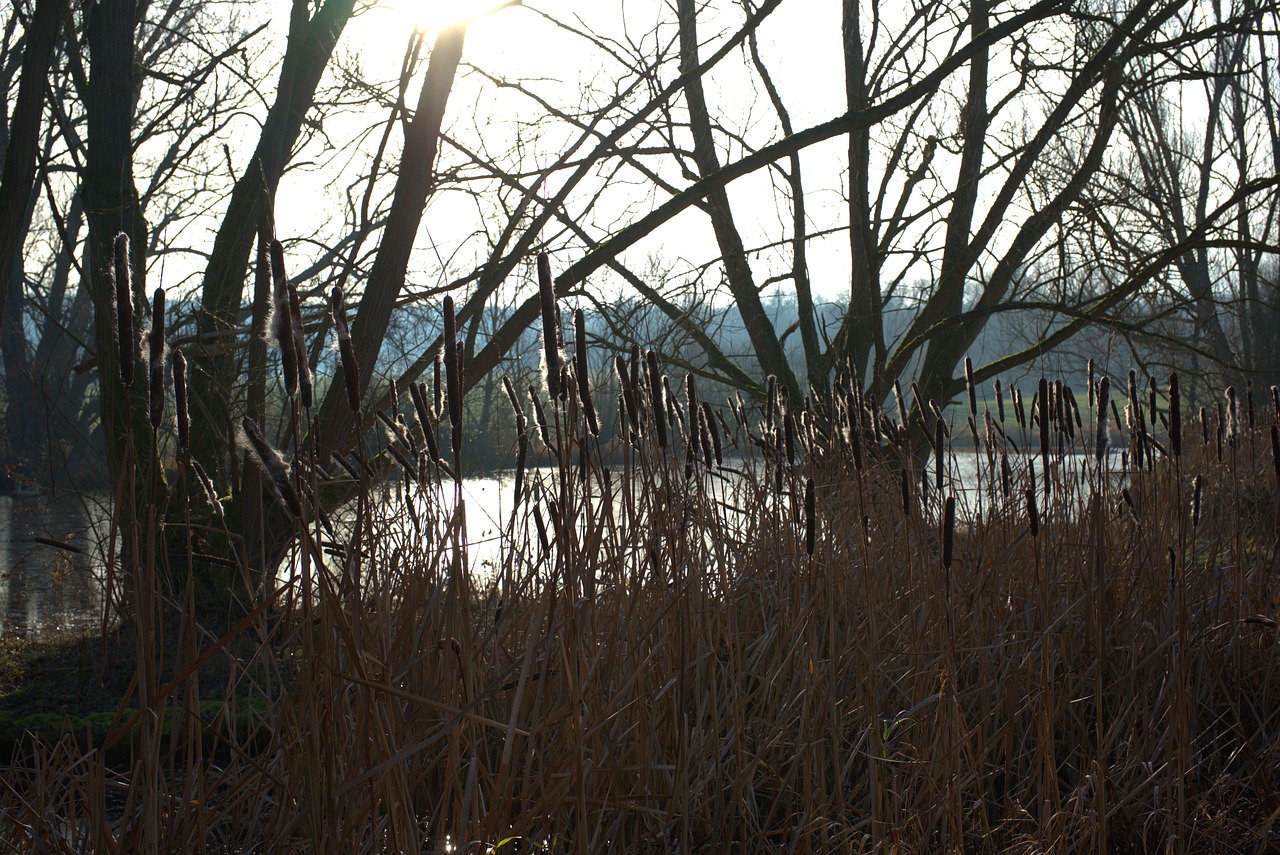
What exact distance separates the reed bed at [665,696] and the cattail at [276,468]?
1cm

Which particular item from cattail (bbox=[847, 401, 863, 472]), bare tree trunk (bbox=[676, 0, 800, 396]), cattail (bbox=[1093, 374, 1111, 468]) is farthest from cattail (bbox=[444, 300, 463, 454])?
bare tree trunk (bbox=[676, 0, 800, 396])

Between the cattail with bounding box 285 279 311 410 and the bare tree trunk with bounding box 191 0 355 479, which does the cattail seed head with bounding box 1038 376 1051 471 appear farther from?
the bare tree trunk with bounding box 191 0 355 479

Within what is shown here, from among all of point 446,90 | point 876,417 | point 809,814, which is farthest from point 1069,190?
point 809,814

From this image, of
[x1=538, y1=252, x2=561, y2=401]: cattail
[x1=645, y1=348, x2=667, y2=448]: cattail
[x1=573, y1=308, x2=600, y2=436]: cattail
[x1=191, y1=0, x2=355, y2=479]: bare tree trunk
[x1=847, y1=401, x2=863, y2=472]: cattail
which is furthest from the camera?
[x1=191, y1=0, x2=355, y2=479]: bare tree trunk

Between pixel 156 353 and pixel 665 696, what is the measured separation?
3.36ft

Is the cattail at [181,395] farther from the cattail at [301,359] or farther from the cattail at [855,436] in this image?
the cattail at [855,436]

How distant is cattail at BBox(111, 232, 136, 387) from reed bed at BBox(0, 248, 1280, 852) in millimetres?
→ 161

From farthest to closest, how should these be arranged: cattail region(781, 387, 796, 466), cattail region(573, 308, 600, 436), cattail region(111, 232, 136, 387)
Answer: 1. cattail region(781, 387, 796, 466)
2. cattail region(573, 308, 600, 436)
3. cattail region(111, 232, 136, 387)

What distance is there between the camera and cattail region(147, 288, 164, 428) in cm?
97

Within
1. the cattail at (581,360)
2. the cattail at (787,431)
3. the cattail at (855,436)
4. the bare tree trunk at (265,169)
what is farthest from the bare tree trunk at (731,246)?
the cattail at (581,360)

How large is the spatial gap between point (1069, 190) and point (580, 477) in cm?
440

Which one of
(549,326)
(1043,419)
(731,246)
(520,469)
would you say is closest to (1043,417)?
(1043,419)

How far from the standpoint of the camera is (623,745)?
160 cm

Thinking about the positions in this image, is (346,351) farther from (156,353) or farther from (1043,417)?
(1043,417)
